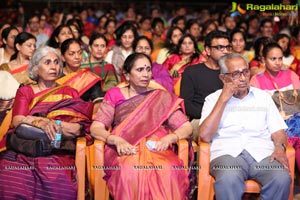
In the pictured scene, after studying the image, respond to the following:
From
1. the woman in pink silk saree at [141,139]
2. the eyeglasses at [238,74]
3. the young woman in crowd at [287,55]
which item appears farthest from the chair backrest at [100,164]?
the young woman in crowd at [287,55]

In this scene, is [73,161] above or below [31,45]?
below

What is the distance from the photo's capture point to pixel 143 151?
3625 mm

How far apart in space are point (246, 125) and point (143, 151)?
721 mm

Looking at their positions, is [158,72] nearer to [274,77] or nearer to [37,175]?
[274,77]

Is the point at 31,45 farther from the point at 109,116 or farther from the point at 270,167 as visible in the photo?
the point at 270,167

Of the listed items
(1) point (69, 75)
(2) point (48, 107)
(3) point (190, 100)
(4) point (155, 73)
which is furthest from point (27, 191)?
(4) point (155, 73)

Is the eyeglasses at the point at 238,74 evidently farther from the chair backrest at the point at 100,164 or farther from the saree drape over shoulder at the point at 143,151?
the chair backrest at the point at 100,164

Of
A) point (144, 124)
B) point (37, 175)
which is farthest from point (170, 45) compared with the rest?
point (37, 175)

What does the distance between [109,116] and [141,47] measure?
1.90 m

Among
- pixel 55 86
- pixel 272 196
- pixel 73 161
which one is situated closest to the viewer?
pixel 272 196

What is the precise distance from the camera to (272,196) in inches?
134

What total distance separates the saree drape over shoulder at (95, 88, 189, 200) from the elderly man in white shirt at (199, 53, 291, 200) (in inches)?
9.8

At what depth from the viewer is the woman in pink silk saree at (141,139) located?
11.3 ft

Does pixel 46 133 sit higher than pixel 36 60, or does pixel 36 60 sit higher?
pixel 36 60
